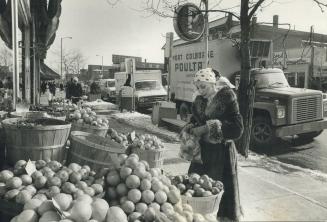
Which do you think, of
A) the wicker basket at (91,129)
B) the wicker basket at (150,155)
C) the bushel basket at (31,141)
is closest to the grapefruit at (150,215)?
the bushel basket at (31,141)

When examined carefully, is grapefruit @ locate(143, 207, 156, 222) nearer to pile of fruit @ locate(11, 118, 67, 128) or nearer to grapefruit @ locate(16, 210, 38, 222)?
grapefruit @ locate(16, 210, 38, 222)

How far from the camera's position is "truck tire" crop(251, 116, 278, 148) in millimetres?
11945

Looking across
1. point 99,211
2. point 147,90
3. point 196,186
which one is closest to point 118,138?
point 196,186

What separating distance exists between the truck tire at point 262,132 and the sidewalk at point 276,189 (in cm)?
141

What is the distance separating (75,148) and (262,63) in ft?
38.7

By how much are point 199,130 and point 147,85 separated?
69.2 feet

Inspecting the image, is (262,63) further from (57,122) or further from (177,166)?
(57,122)

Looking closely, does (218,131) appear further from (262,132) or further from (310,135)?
(310,135)

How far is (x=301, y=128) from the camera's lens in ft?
39.2

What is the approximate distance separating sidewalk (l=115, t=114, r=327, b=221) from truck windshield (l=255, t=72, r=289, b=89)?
120 inches

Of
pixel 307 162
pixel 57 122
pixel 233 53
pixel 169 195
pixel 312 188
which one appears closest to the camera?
pixel 169 195

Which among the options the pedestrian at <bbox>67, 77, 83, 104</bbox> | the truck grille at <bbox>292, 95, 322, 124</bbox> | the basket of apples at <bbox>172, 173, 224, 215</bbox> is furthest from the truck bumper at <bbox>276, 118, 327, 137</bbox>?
the pedestrian at <bbox>67, 77, 83, 104</bbox>

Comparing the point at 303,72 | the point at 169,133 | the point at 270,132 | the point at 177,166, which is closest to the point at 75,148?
the point at 177,166

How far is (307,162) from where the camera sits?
10.4m
